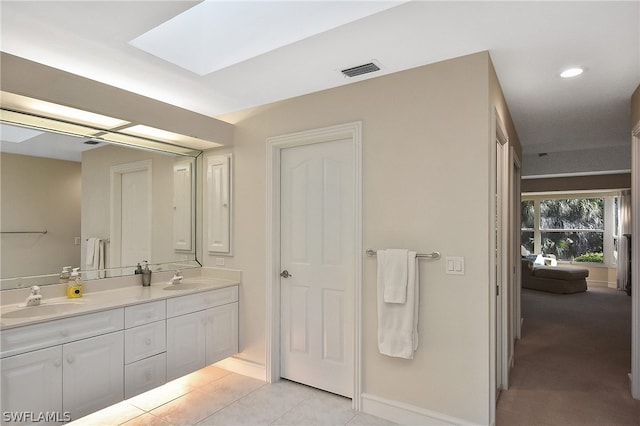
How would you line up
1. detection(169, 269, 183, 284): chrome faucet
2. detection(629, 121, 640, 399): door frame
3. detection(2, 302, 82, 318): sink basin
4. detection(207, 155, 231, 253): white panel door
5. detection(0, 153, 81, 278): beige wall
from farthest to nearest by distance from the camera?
detection(207, 155, 231, 253): white panel door < detection(169, 269, 183, 284): chrome faucet < detection(629, 121, 640, 399): door frame < detection(0, 153, 81, 278): beige wall < detection(2, 302, 82, 318): sink basin

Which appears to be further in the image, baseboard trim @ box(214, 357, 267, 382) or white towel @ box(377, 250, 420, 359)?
baseboard trim @ box(214, 357, 267, 382)

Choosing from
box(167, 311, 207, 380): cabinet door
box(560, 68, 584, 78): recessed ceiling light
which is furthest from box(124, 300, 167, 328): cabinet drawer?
box(560, 68, 584, 78): recessed ceiling light

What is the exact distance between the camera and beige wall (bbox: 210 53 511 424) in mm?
2145

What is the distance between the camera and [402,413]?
92.7 inches

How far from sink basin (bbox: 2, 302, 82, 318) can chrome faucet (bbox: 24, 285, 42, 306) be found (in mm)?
33

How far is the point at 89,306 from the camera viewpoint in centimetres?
221

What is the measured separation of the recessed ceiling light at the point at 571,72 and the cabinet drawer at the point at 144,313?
3.34m

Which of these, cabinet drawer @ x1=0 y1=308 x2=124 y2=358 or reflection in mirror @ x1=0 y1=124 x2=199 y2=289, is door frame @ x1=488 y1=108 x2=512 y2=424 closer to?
cabinet drawer @ x1=0 y1=308 x2=124 y2=358

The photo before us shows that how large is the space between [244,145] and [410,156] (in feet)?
5.24

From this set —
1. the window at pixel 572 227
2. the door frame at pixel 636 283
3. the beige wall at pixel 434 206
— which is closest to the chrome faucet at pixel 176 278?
the beige wall at pixel 434 206

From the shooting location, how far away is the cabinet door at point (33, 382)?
5.90 feet

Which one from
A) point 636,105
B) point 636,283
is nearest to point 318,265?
point 636,283

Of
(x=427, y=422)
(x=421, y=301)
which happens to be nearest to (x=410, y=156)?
(x=421, y=301)

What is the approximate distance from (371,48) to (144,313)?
2.32 metres
